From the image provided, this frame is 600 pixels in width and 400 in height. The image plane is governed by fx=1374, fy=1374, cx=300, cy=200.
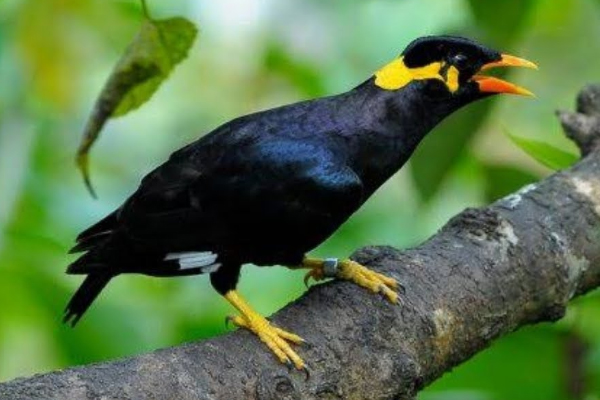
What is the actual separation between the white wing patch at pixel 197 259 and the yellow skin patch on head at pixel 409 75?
546 mm

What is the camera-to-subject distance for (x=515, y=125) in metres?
6.07

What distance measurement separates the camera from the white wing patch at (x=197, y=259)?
2.83 metres

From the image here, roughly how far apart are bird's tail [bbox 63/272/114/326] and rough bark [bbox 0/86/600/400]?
400mm

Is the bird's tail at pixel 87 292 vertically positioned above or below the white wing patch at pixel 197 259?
below

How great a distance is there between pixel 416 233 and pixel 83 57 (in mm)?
1316

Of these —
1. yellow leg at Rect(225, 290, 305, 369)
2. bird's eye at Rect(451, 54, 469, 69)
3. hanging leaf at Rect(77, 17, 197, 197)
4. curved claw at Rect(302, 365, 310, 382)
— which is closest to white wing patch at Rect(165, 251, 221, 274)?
yellow leg at Rect(225, 290, 305, 369)

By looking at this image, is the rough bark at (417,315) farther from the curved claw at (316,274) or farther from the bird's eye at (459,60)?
Answer: the bird's eye at (459,60)

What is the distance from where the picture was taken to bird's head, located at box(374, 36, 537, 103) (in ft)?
9.89

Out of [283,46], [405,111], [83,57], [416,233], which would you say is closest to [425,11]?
[283,46]

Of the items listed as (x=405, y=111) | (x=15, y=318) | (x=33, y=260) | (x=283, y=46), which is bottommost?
(x=15, y=318)

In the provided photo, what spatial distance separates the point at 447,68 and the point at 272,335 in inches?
30.5

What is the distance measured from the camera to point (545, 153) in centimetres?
334

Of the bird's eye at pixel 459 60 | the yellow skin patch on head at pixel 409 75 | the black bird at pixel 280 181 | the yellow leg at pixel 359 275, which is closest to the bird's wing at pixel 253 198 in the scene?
the black bird at pixel 280 181

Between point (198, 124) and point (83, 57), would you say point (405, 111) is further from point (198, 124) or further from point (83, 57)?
point (198, 124)
